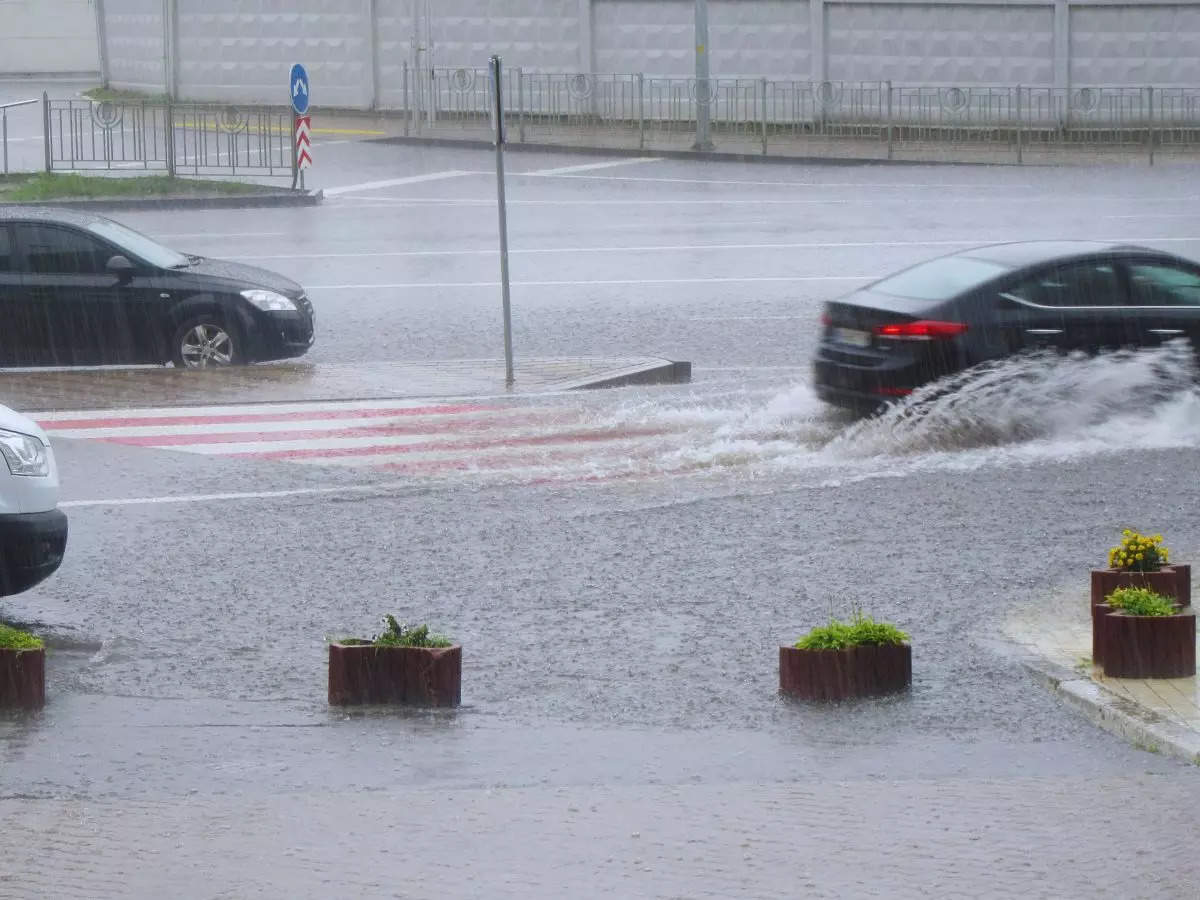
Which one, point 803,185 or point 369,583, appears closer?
point 369,583

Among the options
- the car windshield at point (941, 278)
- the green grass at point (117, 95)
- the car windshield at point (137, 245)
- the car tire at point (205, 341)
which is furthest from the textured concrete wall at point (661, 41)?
the car windshield at point (941, 278)

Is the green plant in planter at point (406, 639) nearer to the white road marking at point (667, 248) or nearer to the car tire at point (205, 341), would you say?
the car tire at point (205, 341)

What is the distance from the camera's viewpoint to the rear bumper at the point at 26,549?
342 inches

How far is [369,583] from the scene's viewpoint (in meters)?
10.0

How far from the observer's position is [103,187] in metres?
30.3

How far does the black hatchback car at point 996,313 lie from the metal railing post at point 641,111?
22540 mm

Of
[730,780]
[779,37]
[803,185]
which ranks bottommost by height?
[730,780]

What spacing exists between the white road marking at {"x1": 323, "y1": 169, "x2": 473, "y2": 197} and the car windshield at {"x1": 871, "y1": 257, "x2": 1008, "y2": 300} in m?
17.7

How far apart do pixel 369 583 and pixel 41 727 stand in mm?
2626

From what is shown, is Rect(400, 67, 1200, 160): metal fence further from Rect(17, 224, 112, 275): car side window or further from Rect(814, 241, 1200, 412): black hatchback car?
Rect(814, 241, 1200, 412): black hatchback car

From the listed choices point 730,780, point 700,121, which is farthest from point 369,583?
point 700,121

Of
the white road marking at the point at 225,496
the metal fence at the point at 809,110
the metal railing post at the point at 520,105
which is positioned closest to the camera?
the white road marking at the point at 225,496

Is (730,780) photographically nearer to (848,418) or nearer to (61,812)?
(61,812)

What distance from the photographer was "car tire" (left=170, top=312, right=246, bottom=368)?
669 inches
